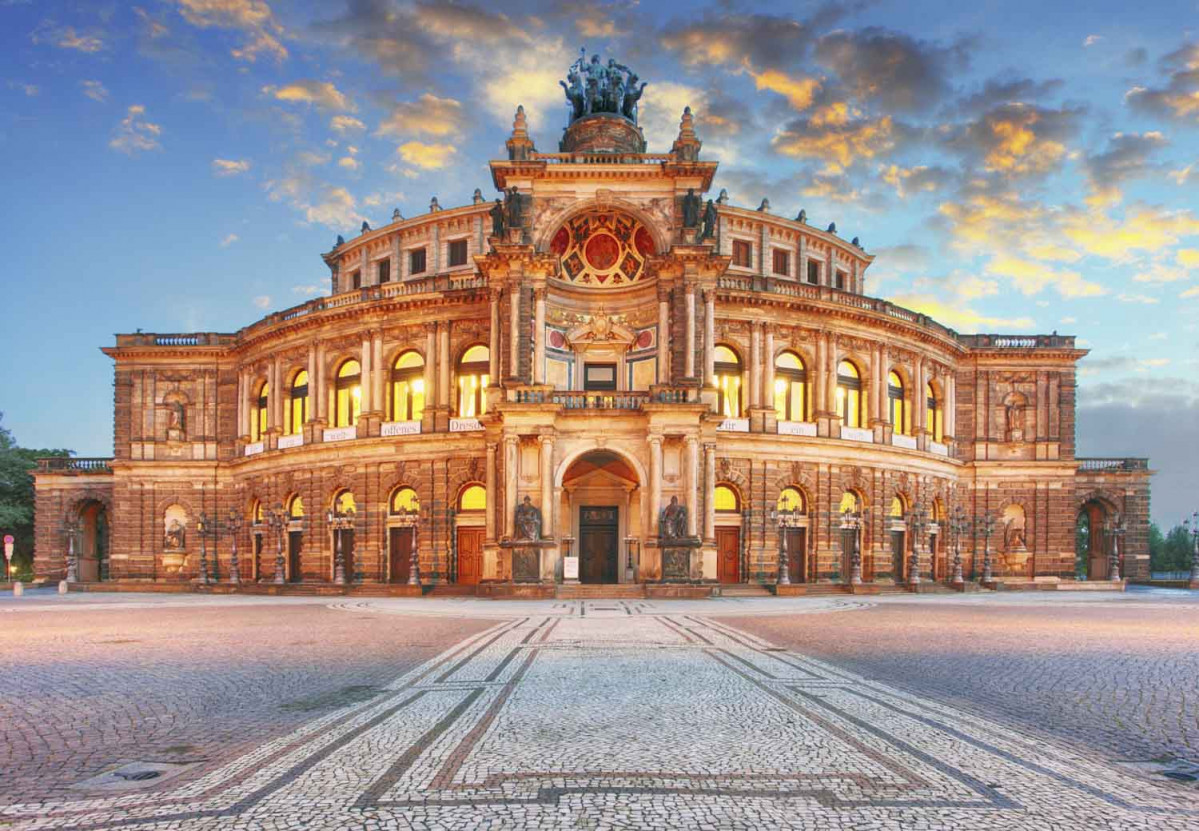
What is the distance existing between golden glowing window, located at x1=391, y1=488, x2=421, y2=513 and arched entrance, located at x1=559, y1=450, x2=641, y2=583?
9926 mm

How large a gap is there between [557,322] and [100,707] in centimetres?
3291

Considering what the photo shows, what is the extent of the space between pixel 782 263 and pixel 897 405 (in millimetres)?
11355

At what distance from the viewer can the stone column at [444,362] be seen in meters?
45.7

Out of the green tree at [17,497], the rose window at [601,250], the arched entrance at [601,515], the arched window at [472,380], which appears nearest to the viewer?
the arched entrance at [601,515]

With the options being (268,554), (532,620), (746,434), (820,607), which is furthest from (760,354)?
(268,554)

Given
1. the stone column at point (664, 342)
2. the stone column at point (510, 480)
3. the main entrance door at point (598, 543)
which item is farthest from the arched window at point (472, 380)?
the stone column at point (664, 342)

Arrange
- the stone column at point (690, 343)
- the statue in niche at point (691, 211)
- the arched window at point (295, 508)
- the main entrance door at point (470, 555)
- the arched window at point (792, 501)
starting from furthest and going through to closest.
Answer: the arched window at point (295, 508) → the arched window at point (792, 501) → the main entrance door at point (470, 555) → the statue in niche at point (691, 211) → the stone column at point (690, 343)

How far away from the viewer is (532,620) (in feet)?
76.6

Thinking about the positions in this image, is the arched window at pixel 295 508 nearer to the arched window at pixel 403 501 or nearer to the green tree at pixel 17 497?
the arched window at pixel 403 501

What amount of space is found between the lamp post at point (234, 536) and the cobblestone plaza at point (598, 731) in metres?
30.2

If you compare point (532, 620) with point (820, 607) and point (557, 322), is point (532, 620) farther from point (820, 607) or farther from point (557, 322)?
point (557, 322)

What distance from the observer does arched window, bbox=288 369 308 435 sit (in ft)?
167

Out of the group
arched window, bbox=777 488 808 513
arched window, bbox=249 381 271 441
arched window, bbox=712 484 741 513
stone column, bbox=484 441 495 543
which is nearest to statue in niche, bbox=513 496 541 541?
stone column, bbox=484 441 495 543

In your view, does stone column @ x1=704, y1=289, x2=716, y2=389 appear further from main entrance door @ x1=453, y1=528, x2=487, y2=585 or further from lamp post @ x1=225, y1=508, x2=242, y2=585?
lamp post @ x1=225, y1=508, x2=242, y2=585
